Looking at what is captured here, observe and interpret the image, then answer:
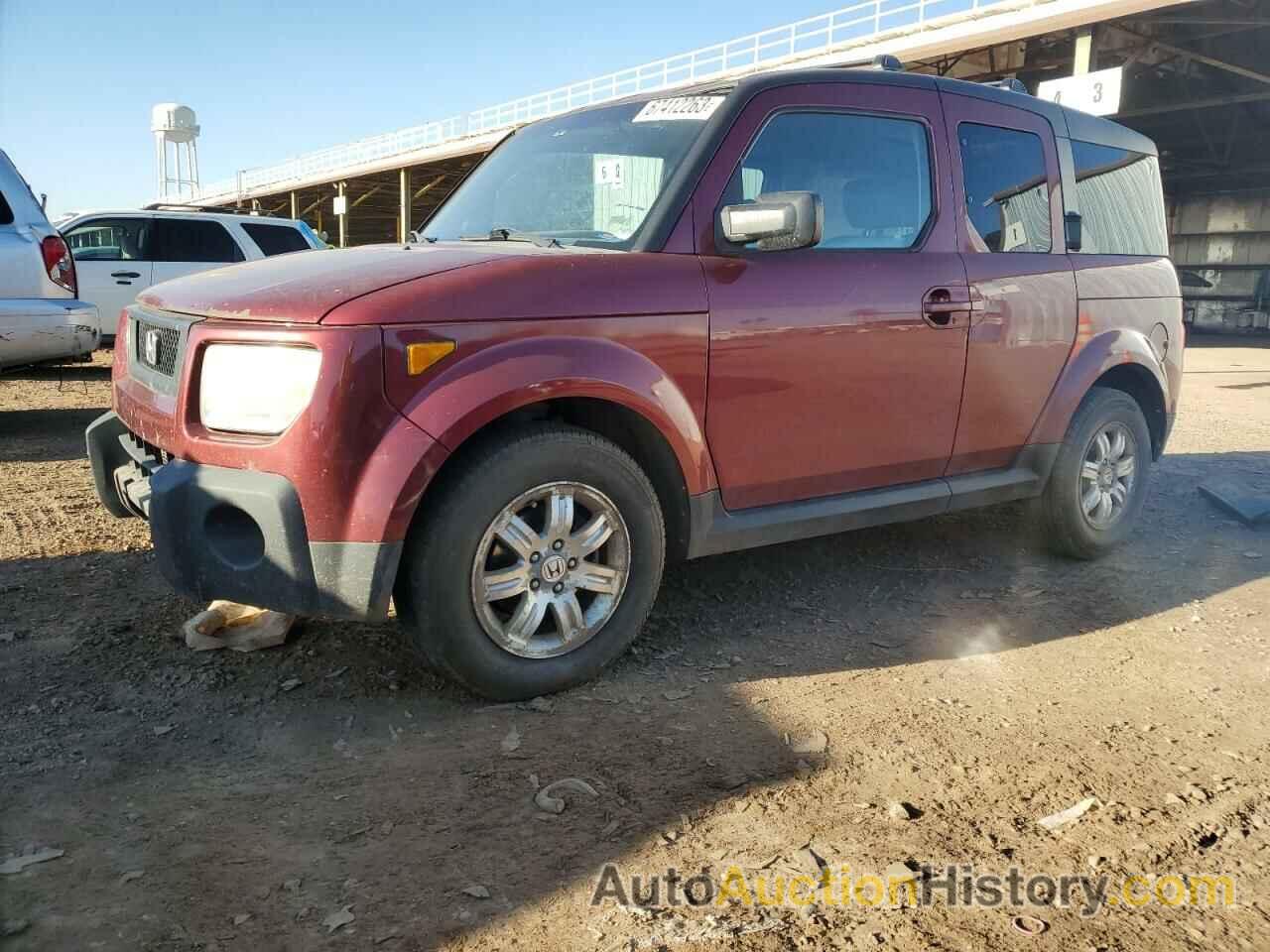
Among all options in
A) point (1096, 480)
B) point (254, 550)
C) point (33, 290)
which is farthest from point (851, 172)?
point (33, 290)

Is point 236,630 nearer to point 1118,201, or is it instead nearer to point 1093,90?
point 1118,201

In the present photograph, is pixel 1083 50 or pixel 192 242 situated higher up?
pixel 1083 50

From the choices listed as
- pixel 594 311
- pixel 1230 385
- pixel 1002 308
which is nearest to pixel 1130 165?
pixel 1002 308

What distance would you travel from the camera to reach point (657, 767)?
2615 mm

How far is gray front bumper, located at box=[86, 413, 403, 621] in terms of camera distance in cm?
262

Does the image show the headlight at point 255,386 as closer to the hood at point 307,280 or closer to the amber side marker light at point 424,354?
the hood at point 307,280

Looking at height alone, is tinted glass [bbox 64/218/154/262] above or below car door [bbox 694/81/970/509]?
above

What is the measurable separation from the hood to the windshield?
26 cm

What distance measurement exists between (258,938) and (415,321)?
1.49 m

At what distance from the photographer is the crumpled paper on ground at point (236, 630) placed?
10.8 ft

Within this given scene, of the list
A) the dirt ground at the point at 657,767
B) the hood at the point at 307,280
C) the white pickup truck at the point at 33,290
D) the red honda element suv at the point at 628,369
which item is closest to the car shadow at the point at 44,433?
the white pickup truck at the point at 33,290

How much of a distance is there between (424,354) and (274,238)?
9.24 metres

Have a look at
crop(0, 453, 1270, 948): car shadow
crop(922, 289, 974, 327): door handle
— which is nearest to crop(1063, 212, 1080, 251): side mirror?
crop(922, 289, 974, 327): door handle

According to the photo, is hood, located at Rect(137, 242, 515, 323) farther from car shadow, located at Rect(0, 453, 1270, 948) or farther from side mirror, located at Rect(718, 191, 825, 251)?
car shadow, located at Rect(0, 453, 1270, 948)
